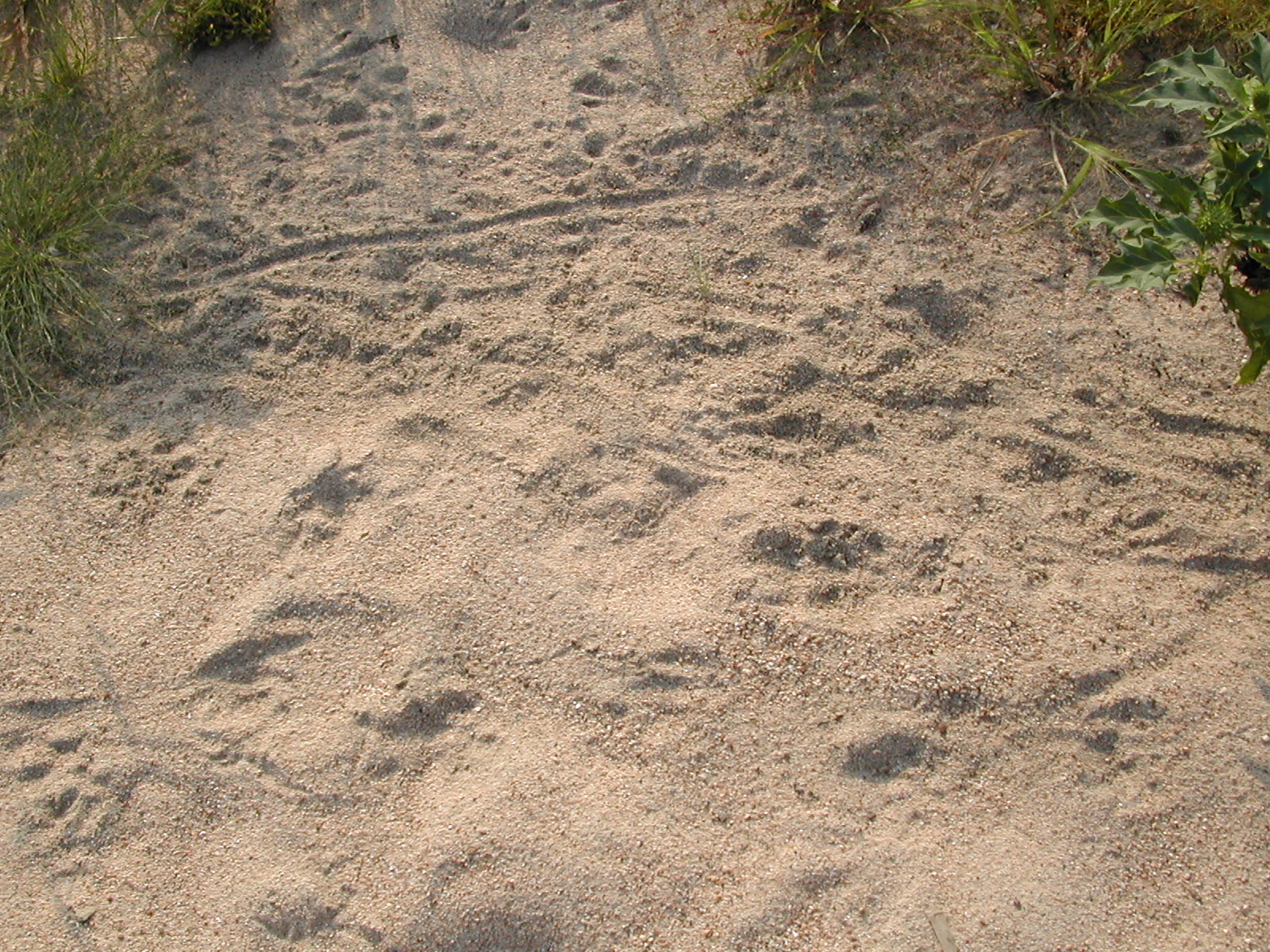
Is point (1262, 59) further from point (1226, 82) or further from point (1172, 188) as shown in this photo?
point (1172, 188)

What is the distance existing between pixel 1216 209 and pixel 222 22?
306cm

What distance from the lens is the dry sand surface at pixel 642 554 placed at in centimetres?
198

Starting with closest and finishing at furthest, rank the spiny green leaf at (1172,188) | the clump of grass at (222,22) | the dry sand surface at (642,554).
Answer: the dry sand surface at (642,554), the spiny green leaf at (1172,188), the clump of grass at (222,22)

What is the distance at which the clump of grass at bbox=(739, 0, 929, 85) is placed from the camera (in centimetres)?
298

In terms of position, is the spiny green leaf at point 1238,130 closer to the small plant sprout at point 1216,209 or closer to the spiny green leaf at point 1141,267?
the small plant sprout at point 1216,209

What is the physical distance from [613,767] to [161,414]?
1.61 metres

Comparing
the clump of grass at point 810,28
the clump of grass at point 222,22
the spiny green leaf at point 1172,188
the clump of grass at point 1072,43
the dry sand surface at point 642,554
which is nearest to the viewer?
the dry sand surface at point 642,554

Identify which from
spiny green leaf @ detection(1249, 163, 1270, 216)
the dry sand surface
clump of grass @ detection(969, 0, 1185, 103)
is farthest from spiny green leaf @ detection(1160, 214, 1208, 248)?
clump of grass @ detection(969, 0, 1185, 103)

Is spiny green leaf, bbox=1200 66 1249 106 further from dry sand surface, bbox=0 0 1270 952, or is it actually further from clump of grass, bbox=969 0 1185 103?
clump of grass, bbox=969 0 1185 103

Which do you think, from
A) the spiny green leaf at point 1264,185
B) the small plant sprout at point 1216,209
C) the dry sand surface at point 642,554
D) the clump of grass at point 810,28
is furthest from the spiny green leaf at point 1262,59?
the clump of grass at point 810,28

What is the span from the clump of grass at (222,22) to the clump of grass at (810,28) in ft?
5.41

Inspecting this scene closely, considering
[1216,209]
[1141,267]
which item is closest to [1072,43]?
[1216,209]

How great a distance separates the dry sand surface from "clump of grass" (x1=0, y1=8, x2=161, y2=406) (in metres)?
0.19

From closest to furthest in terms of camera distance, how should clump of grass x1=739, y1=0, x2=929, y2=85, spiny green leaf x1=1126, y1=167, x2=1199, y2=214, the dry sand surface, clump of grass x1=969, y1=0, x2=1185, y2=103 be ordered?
the dry sand surface
spiny green leaf x1=1126, y1=167, x2=1199, y2=214
clump of grass x1=969, y1=0, x2=1185, y2=103
clump of grass x1=739, y1=0, x2=929, y2=85
